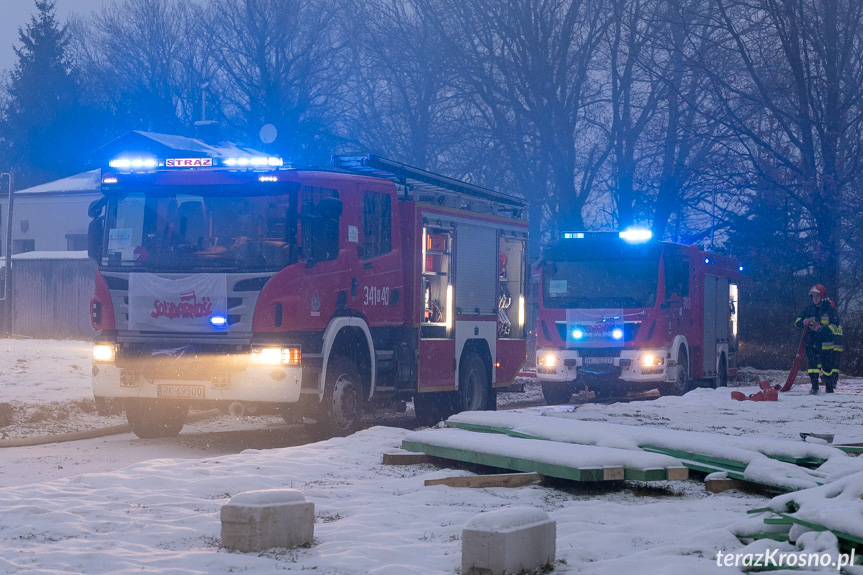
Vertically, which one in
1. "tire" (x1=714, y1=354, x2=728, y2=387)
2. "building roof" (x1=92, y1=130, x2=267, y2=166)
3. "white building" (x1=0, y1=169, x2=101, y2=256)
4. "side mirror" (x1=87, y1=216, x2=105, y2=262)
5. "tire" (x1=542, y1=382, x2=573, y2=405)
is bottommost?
"tire" (x1=542, y1=382, x2=573, y2=405)

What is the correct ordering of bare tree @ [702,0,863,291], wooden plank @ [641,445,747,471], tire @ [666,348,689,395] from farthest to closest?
bare tree @ [702,0,863,291], tire @ [666,348,689,395], wooden plank @ [641,445,747,471]

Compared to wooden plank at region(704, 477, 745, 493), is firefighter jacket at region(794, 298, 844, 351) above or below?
above

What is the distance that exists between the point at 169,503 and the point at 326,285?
492 centimetres

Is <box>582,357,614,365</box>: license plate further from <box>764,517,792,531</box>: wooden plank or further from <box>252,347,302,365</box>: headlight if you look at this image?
<box>764,517,792,531</box>: wooden plank

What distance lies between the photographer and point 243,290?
1212 cm

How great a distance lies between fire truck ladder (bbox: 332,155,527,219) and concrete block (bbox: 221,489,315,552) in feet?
24.9

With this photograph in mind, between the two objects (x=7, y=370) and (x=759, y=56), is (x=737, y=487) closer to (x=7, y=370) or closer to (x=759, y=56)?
(x=7, y=370)

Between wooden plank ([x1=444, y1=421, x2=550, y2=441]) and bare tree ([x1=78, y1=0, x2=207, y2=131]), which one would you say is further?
bare tree ([x1=78, y1=0, x2=207, y2=131])

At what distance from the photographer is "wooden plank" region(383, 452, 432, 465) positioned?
1005cm

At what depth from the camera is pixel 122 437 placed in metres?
13.5

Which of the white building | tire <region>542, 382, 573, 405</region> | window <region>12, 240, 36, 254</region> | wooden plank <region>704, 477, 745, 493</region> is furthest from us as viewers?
window <region>12, 240, 36, 254</region>

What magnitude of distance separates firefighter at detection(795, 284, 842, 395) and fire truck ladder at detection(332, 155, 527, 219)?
18.8 feet

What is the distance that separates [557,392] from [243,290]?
9737 millimetres

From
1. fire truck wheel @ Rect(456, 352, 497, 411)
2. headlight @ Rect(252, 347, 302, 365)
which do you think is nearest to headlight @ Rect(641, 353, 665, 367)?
fire truck wheel @ Rect(456, 352, 497, 411)
